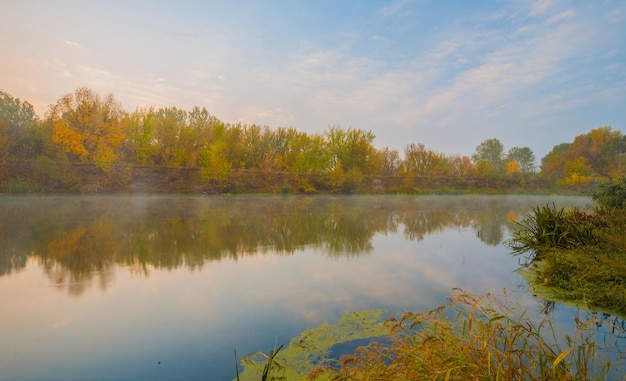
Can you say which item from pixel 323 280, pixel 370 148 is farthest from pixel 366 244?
pixel 370 148

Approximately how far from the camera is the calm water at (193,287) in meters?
3.55

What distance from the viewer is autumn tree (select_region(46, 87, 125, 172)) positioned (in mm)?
29094

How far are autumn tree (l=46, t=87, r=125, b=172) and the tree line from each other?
75mm

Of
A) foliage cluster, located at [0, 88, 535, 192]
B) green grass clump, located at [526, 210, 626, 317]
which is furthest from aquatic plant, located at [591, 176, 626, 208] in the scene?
foliage cluster, located at [0, 88, 535, 192]

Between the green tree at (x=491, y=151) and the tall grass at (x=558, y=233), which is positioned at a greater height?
the green tree at (x=491, y=151)

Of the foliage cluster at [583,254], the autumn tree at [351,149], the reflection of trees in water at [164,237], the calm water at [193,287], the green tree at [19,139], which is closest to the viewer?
the calm water at [193,287]

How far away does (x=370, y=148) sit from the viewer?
44.8 m

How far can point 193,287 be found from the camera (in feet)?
18.6

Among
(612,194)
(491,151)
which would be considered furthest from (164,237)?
(491,151)

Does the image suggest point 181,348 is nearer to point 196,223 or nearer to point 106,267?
point 106,267

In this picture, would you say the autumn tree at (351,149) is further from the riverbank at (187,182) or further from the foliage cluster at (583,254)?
the foliage cluster at (583,254)

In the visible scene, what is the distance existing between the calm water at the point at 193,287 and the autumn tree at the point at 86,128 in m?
20.4

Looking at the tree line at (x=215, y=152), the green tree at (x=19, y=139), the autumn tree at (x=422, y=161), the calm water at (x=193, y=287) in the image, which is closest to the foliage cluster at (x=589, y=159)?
the tree line at (x=215, y=152)

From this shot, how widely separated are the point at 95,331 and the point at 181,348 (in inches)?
47.1
